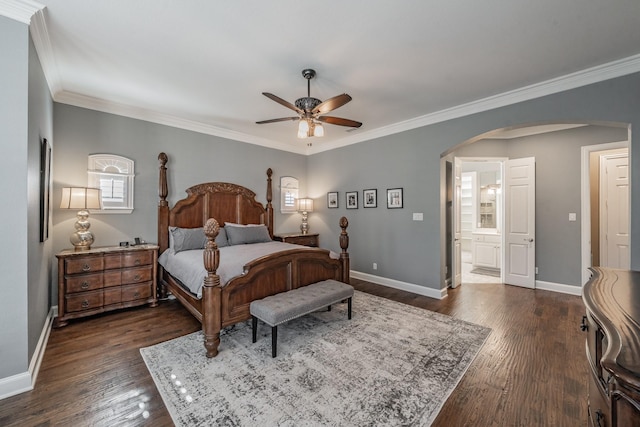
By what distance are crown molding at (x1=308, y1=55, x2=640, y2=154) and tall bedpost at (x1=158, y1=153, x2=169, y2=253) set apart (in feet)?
11.9

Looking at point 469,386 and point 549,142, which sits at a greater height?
point 549,142

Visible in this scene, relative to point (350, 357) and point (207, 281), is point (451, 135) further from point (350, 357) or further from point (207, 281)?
point (207, 281)

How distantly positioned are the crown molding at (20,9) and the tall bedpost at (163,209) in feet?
7.19

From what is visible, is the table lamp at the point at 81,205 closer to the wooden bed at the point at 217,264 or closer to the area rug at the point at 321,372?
the wooden bed at the point at 217,264

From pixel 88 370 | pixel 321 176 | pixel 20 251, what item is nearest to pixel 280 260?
pixel 88 370

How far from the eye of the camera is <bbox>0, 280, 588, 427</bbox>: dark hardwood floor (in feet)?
5.74

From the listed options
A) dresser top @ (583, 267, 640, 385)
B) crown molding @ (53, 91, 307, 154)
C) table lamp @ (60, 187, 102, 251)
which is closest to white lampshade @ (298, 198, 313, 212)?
crown molding @ (53, 91, 307, 154)

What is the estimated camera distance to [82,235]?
10.9ft

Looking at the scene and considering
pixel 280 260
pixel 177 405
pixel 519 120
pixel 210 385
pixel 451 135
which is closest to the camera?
pixel 177 405

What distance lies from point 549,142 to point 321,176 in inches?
165

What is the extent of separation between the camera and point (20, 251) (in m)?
1.94

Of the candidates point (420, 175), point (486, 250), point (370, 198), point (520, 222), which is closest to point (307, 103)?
point (420, 175)

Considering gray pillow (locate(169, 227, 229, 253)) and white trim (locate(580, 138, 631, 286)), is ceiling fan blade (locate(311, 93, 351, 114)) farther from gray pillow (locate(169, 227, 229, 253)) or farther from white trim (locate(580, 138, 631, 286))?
white trim (locate(580, 138, 631, 286))

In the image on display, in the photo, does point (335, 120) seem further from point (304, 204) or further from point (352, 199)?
point (304, 204)
